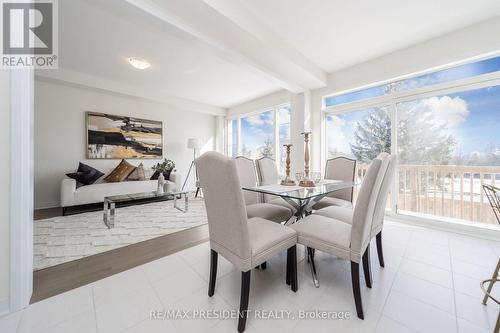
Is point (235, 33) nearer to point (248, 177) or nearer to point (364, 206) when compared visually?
point (248, 177)

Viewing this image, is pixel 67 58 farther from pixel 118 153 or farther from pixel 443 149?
pixel 443 149

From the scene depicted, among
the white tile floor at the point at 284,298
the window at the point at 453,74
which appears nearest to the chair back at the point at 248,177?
the white tile floor at the point at 284,298

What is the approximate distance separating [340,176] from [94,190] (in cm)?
419

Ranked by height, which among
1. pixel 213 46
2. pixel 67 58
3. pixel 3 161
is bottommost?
pixel 3 161

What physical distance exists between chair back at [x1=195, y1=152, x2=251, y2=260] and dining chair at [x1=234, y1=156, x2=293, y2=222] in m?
0.56

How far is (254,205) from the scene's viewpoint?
2.14 meters

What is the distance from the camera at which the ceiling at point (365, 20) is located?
6.66ft

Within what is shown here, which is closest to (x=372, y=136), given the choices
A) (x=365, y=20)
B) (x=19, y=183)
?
(x=365, y=20)

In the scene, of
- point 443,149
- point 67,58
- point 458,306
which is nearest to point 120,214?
point 67,58

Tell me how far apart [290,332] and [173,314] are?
74 cm

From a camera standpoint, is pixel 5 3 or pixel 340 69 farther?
pixel 340 69

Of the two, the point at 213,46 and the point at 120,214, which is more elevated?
the point at 213,46

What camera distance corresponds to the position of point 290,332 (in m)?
1.09

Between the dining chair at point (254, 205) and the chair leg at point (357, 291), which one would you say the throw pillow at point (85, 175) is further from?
the chair leg at point (357, 291)
